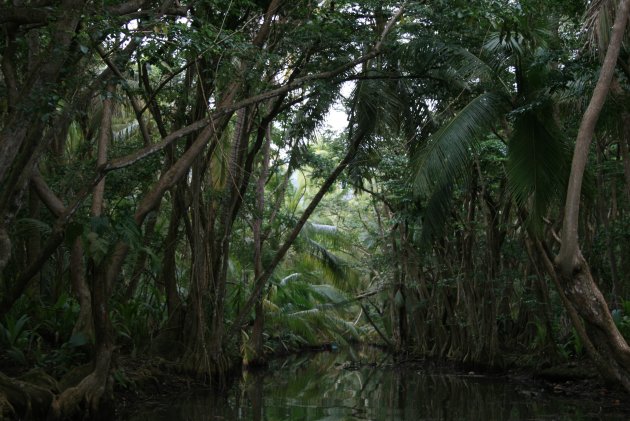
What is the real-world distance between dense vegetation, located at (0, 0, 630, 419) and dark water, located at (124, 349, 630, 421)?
833 mm

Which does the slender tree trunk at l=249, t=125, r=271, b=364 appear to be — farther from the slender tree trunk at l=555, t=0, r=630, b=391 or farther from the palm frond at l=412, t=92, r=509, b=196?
the slender tree trunk at l=555, t=0, r=630, b=391

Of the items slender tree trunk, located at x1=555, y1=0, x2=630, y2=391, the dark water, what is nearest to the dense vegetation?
slender tree trunk, located at x1=555, y1=0, x2=630, y2=391

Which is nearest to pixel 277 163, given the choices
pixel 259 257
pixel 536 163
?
pixel 259 257

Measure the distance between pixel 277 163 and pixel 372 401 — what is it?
642 centimetres

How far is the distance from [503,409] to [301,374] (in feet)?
22.2

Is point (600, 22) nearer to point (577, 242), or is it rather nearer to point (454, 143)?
point (454, 143)

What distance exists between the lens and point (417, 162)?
10.7 m

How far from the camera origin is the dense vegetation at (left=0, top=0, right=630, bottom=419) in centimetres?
737

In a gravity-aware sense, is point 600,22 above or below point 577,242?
above

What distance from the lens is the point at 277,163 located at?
15.3 metres

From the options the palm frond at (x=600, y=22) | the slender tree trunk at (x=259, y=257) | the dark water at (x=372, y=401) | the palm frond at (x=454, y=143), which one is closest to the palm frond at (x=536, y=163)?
the palm frond at (x=454, y=143)

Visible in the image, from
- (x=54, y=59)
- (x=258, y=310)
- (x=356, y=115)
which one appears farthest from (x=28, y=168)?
(x=258, y=310)

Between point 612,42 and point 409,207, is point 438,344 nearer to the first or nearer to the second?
point 409,207

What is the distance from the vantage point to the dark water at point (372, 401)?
8906 millimetres
